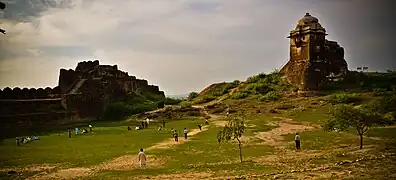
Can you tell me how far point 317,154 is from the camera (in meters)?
25.7

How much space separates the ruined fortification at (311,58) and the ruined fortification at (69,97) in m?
31.2

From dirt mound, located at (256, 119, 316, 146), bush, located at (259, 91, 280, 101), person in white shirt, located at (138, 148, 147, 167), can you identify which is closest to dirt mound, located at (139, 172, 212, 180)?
person in white shirt, located at (138, 148, 147, 167)

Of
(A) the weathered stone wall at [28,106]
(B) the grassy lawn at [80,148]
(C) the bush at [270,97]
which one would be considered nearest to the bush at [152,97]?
(A) the weathered stone wall at [28,106]

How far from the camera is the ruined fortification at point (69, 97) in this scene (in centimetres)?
5466

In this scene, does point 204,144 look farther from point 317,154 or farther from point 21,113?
point 21,113

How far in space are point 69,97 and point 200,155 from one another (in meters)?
38.9

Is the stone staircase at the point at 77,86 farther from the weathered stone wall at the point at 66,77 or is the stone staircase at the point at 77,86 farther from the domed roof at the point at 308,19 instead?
the domed roof at the point at 308,19

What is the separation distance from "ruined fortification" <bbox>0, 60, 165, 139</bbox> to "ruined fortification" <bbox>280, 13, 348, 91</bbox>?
31155 millimetres

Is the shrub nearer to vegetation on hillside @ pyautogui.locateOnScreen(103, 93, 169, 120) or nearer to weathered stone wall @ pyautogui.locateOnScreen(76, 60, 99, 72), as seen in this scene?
vegetation on hillside @ pyautogui.locateOnScreen(103, 93, 169, 120)

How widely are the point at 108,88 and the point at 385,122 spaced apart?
5013cm

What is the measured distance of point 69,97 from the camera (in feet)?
201

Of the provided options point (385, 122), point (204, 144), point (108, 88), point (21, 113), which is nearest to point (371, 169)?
point (385, 122)

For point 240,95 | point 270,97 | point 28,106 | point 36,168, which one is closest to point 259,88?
point 240,95

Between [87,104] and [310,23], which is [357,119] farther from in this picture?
[87,104]
